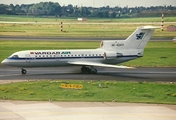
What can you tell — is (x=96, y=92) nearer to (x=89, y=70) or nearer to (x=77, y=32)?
(x=89, y=70)

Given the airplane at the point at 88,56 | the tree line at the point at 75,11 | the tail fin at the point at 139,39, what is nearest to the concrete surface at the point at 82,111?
the airplane at the point at 88,56

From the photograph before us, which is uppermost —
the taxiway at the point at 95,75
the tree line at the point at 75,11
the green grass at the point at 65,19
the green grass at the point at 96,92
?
the green grass at the point at 96,92

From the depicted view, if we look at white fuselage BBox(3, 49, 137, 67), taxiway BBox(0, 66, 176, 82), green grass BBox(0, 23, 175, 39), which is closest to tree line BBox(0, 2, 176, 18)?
green grass BBox(0, 23, 175, 39)

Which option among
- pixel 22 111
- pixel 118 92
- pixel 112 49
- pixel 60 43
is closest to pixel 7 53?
pixel 60 43

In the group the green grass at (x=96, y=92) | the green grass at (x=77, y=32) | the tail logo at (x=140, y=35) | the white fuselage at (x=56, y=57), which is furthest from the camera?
the green grass at (x=77, y=32)

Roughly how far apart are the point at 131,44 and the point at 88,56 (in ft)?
18.8

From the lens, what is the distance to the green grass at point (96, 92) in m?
30.9

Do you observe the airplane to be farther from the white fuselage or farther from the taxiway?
the taxiway

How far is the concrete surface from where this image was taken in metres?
25.2

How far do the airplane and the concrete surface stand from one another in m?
15.7

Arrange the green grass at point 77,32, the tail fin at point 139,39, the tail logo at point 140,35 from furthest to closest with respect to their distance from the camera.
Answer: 1. the green grass at point 77,32
2. the tail logo at point 140,35
3. the tail fin at point 139,39

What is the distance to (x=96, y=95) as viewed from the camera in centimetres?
3206

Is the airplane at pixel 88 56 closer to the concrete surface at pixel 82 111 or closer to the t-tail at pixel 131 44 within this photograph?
the t-tail at pixel 131 44

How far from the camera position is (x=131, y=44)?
158ft
